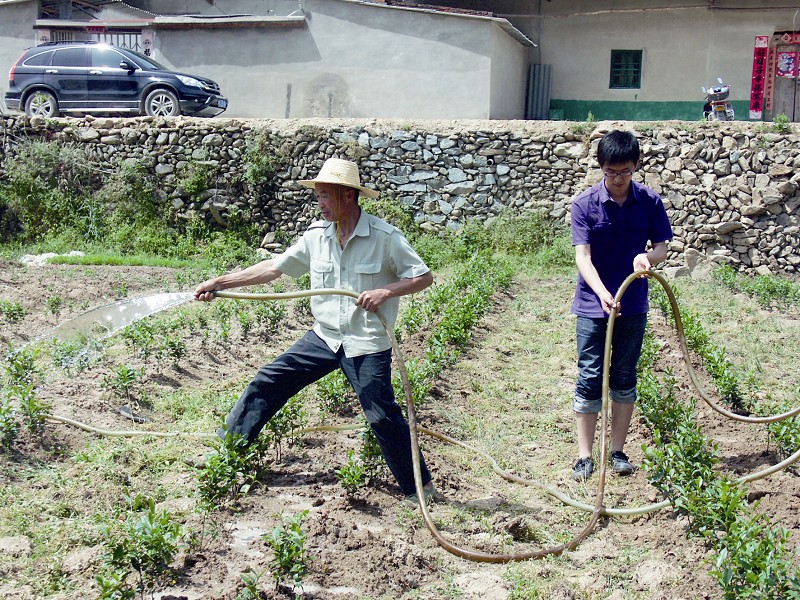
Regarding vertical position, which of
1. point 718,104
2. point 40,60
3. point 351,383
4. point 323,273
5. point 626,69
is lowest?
point 351,383

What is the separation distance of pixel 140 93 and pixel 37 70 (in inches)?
78.5

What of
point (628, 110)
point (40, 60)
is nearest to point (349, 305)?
point (40, 60)

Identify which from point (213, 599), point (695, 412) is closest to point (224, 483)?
point (213, 599)

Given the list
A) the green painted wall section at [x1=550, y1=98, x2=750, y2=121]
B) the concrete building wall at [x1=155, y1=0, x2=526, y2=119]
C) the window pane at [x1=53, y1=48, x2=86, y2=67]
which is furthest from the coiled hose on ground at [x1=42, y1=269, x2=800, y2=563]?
the green painted wall section at [x1=550, y1=98, x2=750, y2=121]

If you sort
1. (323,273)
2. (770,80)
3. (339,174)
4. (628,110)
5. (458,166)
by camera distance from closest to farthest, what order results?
(339,174) → (323,273) → (458,166) → (770,80) → (628,110)

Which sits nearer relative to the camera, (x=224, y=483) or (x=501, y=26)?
(x=224, y=483)

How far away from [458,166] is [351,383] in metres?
10.0

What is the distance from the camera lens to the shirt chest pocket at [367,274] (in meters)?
4.34

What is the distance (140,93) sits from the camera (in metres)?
15.6

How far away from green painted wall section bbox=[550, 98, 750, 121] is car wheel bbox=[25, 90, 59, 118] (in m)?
10.5

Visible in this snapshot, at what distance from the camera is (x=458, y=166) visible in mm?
14055

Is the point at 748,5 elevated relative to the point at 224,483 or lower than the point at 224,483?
elevated

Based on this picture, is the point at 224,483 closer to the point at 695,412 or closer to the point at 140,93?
the point at 695,412

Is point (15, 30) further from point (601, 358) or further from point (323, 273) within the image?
point (601, 358)
